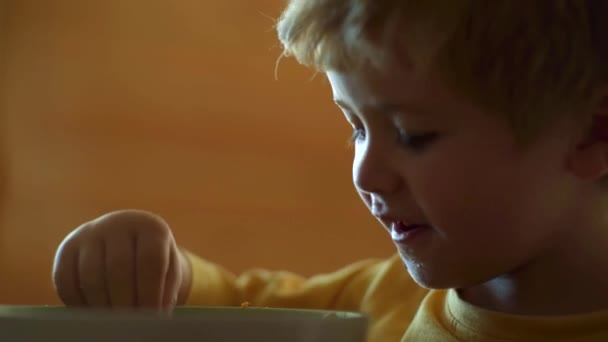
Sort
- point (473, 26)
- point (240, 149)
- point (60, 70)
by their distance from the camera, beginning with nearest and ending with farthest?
point (473, 26)
point (60, 70)
point (240, 149)

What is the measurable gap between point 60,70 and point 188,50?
16 cm

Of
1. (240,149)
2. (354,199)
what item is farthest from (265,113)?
(354,199)

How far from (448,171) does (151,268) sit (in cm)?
20

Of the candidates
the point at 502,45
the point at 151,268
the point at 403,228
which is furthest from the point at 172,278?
the point at 502,45

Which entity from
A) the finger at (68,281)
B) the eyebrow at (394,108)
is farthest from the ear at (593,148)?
the finger at (68,281)

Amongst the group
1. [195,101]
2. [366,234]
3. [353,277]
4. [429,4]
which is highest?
[429,4]

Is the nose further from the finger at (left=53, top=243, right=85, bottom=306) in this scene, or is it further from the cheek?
the finger at (left=53, top=243, right=85, bottom=306)

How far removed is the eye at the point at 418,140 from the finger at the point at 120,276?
0.64 ft

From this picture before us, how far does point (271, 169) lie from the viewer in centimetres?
104

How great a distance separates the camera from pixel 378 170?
0.49 meters

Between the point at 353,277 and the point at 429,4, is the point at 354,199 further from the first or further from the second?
the point at 429,4

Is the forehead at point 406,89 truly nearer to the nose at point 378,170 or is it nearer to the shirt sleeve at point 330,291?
the nose at point 378,170

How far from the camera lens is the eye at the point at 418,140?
485 mm

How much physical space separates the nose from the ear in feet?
0.36
